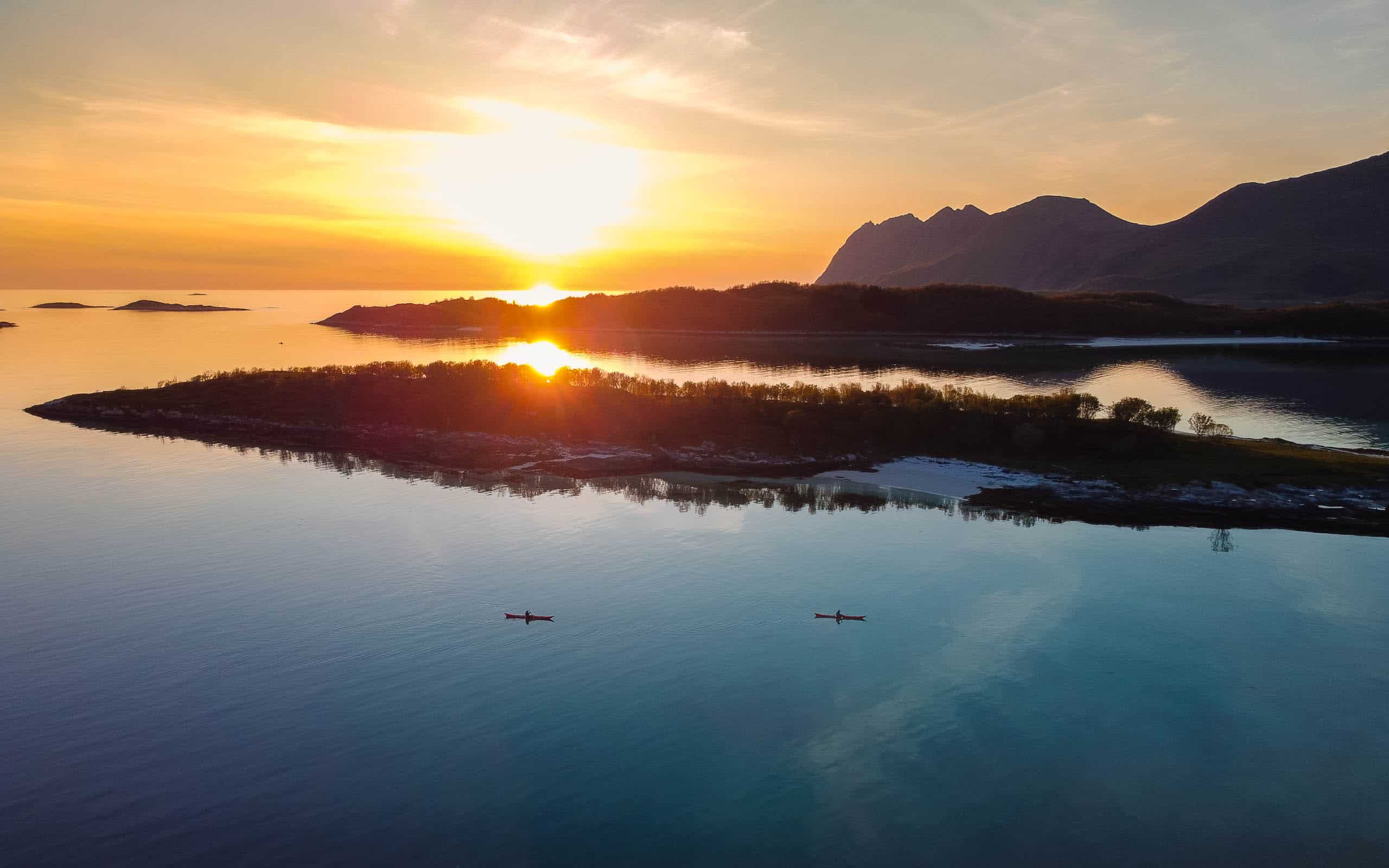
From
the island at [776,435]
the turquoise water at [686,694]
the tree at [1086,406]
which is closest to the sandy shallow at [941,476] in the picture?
the island at [776,435]

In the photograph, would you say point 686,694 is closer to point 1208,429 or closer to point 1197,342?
point 1208,429

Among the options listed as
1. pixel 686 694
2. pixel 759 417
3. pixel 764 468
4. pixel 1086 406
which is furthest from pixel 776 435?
pixel 686 694

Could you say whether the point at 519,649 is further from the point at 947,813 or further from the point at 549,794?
the point at 947,813

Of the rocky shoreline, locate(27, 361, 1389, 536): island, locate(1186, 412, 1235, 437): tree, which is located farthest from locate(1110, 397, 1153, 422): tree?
the rocky shoreline

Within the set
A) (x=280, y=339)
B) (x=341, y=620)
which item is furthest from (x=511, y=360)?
(x=341, y=620)

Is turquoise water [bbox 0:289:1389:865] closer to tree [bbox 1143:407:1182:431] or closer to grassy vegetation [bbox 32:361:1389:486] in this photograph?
grassy vegetation [bbox 32:361:1389:486]

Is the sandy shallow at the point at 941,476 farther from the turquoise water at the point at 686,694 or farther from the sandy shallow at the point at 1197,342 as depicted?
the sandy shallow at the point at 1197,342
